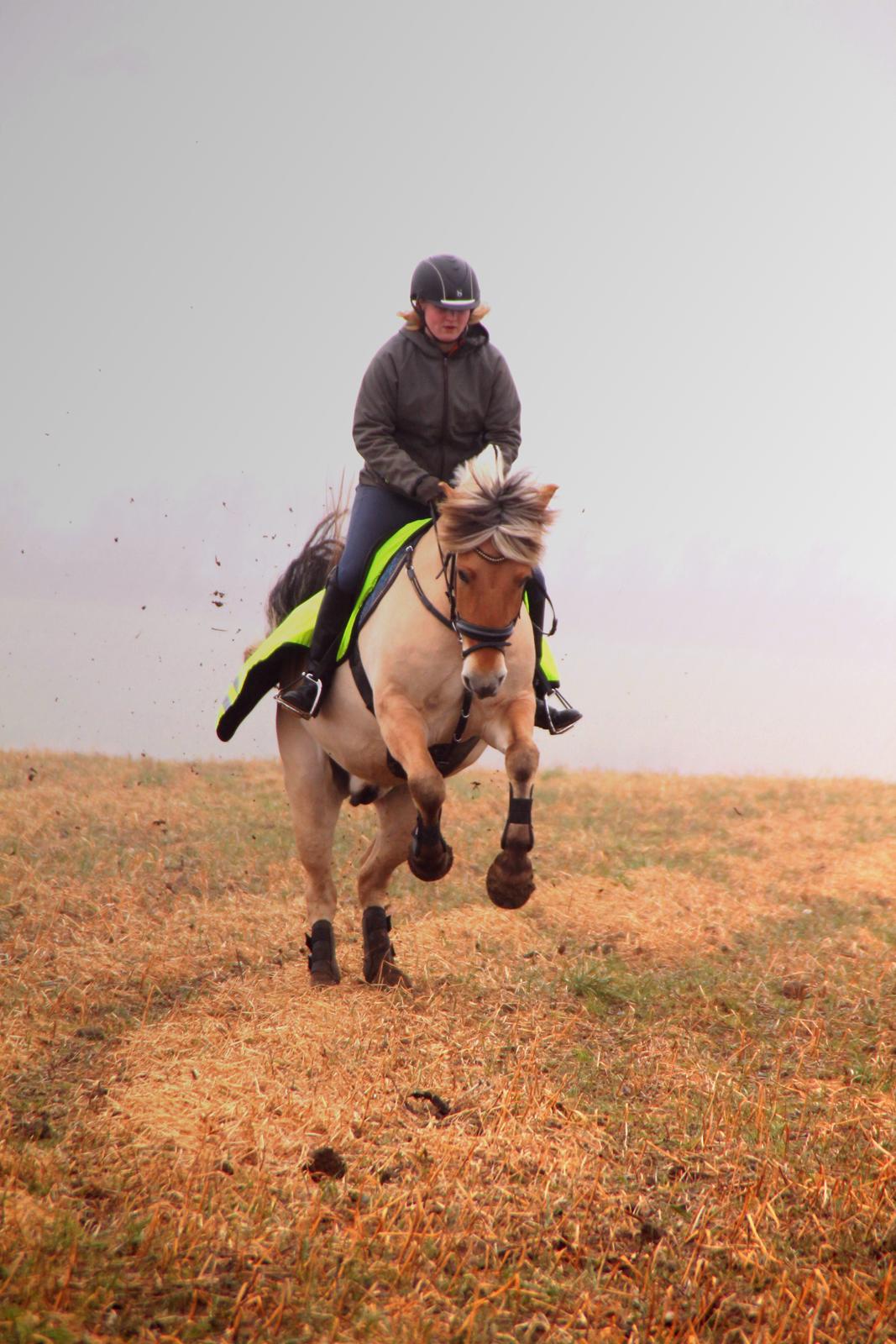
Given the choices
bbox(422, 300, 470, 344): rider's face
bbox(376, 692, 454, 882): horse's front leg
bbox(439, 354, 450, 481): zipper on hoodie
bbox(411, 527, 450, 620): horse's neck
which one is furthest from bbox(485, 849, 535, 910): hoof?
bbox(422, 300, 470, 344): rider's face

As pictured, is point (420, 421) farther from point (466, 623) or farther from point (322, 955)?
point (322, 955)

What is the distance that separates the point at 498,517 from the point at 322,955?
373 cm

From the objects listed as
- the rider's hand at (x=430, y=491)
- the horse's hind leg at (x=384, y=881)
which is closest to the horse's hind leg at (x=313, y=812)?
the horse's hind leg at (x=384, y=881)

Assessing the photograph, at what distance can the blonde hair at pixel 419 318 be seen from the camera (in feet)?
24.8

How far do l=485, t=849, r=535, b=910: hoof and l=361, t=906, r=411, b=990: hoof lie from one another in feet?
6.52

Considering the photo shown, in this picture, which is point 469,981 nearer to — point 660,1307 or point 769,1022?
point 769,1022

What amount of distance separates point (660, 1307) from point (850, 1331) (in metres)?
0.70

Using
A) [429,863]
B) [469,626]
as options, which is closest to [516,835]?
[429,863]

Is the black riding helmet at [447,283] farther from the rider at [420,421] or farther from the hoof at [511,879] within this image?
the hoof at [511,879]

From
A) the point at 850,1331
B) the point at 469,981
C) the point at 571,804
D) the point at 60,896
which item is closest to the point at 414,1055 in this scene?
the point at 469,981

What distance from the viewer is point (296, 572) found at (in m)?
9.43

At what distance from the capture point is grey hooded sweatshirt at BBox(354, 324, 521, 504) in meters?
7.52

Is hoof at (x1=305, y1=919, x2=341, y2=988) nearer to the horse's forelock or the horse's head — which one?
the horse's head

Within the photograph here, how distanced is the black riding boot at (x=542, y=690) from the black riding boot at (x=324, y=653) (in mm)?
1209
